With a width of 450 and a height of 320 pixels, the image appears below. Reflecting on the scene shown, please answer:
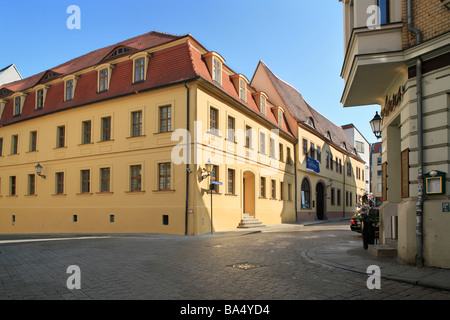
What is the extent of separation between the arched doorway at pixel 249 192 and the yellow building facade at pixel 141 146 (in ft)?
0.24

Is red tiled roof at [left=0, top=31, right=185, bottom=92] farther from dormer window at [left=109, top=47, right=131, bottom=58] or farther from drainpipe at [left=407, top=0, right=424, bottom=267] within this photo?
drainpipe at [left=407, top=0, right=424, bottom=267]

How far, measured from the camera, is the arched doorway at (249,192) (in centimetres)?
2503

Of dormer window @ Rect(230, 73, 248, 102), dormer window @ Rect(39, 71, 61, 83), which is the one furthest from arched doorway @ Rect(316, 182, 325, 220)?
dormer window @ Rect(39, 71, 61, 83)

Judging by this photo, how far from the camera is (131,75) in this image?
2138 cm

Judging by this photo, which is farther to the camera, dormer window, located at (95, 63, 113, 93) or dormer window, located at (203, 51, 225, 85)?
dormer window, located at (95, 63, 113, 93)

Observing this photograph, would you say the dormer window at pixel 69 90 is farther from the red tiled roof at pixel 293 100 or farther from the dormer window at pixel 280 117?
the red tiled roof at pixel 293 100

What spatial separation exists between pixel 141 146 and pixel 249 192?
8.89 meters

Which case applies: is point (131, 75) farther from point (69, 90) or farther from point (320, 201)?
point (320, 201)

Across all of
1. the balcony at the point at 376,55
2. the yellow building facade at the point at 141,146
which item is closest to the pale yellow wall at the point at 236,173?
the yellow building facade at the point at 141,146

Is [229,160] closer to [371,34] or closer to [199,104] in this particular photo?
[199,104]

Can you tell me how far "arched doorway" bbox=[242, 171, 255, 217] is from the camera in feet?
82.1

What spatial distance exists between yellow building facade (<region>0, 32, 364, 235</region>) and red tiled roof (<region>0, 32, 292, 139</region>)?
8 centimetres
